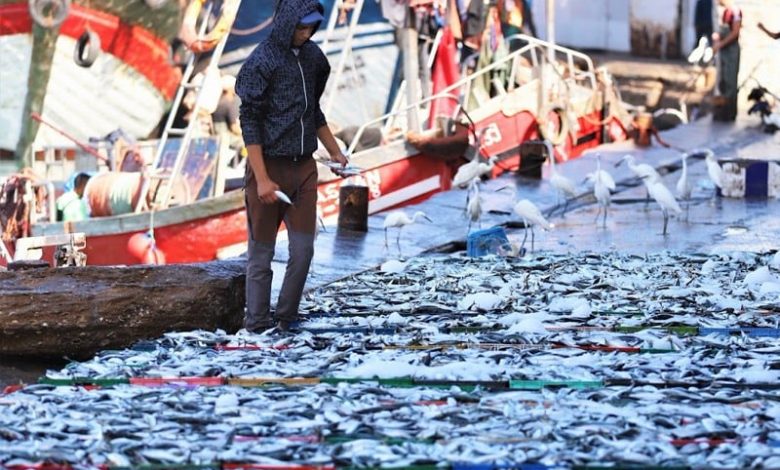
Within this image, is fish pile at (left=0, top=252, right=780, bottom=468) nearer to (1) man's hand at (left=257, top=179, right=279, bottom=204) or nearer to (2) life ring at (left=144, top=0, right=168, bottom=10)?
(1) man's hand at (left=257, top=179, right=279, bottom=204)

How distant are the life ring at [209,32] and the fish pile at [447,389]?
9446 mm

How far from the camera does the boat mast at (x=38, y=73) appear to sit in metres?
18.5

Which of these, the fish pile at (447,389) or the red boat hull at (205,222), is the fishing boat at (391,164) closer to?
the red boat hull at (205,222)

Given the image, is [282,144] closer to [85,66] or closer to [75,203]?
[75,203]

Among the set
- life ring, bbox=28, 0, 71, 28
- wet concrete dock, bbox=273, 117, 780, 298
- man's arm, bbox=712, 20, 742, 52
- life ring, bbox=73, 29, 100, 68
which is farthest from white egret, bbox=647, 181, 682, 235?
man's arm, bbox=712, 20, 742, 52

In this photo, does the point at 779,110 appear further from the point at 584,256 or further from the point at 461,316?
the point at 461,316

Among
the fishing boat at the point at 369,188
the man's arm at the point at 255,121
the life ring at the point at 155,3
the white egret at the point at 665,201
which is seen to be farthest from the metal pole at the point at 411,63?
the man's arm at the point at 255,121

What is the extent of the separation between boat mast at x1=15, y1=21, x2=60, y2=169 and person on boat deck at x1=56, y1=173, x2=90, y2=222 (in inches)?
69.7

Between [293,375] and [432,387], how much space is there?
594 mm

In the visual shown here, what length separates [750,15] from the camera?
74.6ft

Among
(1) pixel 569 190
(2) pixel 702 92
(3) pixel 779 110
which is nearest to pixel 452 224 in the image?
(1) pixel 569 190

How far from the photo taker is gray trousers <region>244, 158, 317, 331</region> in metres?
7.21

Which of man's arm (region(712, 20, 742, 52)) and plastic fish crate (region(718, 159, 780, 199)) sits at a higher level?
man's arm (region(712, 20, 742, 52))

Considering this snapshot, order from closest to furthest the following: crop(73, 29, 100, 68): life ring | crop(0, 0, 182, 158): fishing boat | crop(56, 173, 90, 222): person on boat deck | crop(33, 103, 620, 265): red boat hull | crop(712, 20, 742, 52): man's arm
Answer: crop(33, 103, 620, 265): red boat hull → crop(56, 173, 90, 222): person on boat deck → crop(0, 0, 182, 158): fishing boat → crop(73, 29, 100, 68): life ring → crop(712, 20, 742, 52): man's arm
